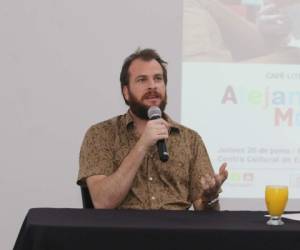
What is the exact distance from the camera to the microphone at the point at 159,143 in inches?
79.5

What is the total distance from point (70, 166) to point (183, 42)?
0.89m

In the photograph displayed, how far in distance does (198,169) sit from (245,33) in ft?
3.85

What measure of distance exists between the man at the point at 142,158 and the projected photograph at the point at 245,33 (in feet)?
2.93

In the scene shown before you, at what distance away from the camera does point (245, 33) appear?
3.24 m

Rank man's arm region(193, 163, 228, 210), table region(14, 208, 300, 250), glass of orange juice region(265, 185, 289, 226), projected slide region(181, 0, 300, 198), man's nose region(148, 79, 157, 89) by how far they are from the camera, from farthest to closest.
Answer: projected slide region(181, 0, 300, 198)
man's nose region(148, 79, 157, 89)
man's arm region(193, 163, 228, 210)
glass of orange juice region(265, 185, 289, 226)
table region(14, 208, 300, 250)

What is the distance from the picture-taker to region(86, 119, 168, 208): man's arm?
2.08 m

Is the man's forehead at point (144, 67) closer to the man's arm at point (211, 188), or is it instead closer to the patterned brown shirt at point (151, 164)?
the patterned brown shirt at point (151, 164)

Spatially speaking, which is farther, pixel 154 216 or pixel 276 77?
pixel 276 77

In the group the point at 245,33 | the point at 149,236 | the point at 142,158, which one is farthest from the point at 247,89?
the point at 149,236

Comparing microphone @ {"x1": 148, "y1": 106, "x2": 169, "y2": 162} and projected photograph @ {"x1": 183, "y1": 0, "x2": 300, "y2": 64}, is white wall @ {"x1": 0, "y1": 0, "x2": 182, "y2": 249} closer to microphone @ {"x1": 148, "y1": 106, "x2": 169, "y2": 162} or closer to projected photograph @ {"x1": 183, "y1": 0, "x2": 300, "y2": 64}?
projected photograph @ {"x1": 183, "y1": 0, "x2": 300, "y2": 64}

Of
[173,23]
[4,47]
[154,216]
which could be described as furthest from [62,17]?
[154,216]

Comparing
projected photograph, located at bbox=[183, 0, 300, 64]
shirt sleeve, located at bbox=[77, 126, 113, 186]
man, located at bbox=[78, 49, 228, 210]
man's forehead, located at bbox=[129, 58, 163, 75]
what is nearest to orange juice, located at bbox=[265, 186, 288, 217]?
man, located at bbox=[78, 49, 228, 210]

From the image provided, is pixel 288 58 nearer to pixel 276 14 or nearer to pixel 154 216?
pixel 276 14

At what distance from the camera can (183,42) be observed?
3.28m
